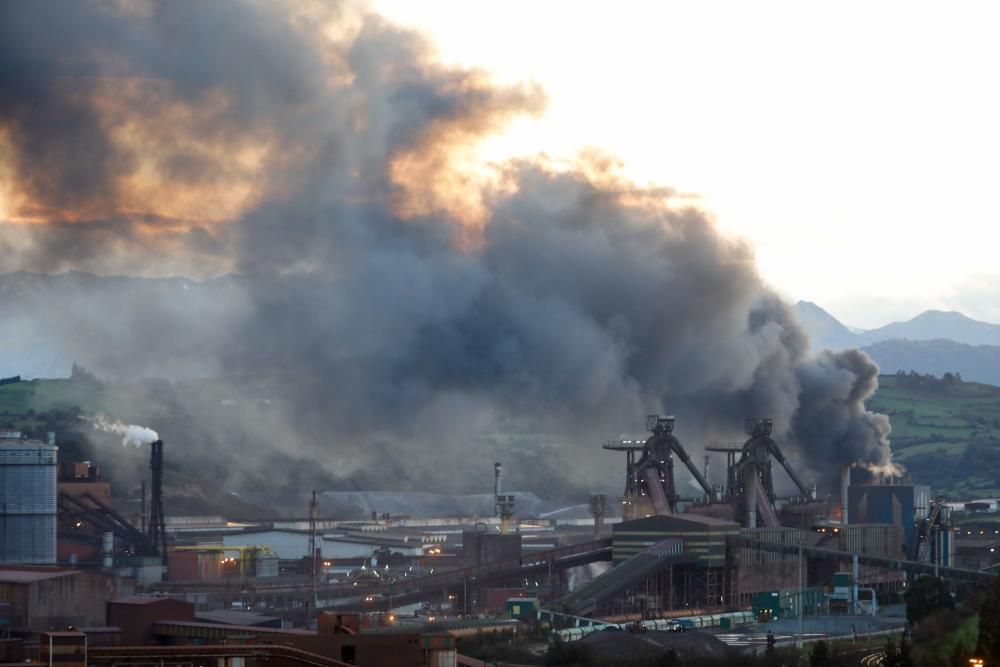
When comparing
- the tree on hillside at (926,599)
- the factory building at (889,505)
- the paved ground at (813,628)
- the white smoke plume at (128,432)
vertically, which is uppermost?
the white smoke plume at (128,432)

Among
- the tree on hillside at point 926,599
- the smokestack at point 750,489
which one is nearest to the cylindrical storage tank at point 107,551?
the smokestack at point 750,489

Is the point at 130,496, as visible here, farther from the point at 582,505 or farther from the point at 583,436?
the point at 582,505

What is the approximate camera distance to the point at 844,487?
129 meters

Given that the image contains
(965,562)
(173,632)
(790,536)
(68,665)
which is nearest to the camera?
(68,665)

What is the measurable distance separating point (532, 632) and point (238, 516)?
90.1m

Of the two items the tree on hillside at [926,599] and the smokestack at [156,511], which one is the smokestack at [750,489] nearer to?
the tree on hillside at [926,599]

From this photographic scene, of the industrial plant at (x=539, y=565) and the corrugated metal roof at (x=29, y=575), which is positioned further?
the industrial plant at (x=539, y=565)

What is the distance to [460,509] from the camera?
181 meters

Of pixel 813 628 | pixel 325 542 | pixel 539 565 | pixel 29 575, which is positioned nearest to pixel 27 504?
pixel 539 565

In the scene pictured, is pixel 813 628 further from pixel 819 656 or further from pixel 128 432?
pixel 128 432

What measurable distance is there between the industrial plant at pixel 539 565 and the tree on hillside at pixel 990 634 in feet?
71.2

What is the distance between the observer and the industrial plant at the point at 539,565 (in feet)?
259

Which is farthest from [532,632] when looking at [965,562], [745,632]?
[965,562]

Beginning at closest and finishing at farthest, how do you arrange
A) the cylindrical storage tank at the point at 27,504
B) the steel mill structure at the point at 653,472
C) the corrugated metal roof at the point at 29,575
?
the corrugated metal roof at the point at 29,575 < the cylindrical storage tank at the point at 27,504 < the steel mill structure at the point at 653,472
